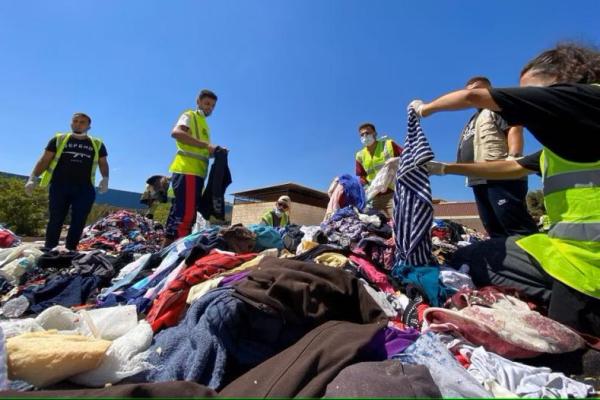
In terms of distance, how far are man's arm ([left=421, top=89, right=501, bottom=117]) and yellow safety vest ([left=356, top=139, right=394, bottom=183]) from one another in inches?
132

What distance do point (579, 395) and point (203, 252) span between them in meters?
1.95

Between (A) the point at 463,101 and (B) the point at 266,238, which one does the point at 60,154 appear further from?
(A) the point at 463,101

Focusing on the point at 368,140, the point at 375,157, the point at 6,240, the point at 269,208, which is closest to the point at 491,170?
the point at 375,157

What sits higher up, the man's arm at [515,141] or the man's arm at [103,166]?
the man's arm at [515,141]

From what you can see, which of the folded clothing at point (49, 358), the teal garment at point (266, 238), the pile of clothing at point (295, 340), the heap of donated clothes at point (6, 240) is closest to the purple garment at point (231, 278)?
the pile of clothing at point (295, 340)

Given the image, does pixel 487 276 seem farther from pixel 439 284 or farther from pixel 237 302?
pixel 237 302

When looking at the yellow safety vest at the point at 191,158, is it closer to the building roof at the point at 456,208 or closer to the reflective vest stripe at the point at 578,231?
the reflective vest stripe at the point at 578,231

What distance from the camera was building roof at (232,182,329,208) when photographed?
21.2 metres

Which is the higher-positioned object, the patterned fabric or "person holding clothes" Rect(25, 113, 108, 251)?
"person holding clothes" Rect(25, 113, 108, 251)

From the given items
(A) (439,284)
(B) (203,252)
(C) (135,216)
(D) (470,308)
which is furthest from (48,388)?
(C) (135,216)

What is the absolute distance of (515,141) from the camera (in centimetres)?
281

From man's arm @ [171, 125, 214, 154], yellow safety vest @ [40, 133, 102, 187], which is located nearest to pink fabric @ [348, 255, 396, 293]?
man's arm @ [171, 125, 214, 154]

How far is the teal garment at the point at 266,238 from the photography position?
2.88 metres

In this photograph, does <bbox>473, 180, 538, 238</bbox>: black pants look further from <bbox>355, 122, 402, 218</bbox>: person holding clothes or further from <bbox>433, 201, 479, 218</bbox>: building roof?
<bbox>433, 201, 479, 218</bbox>: building roof
